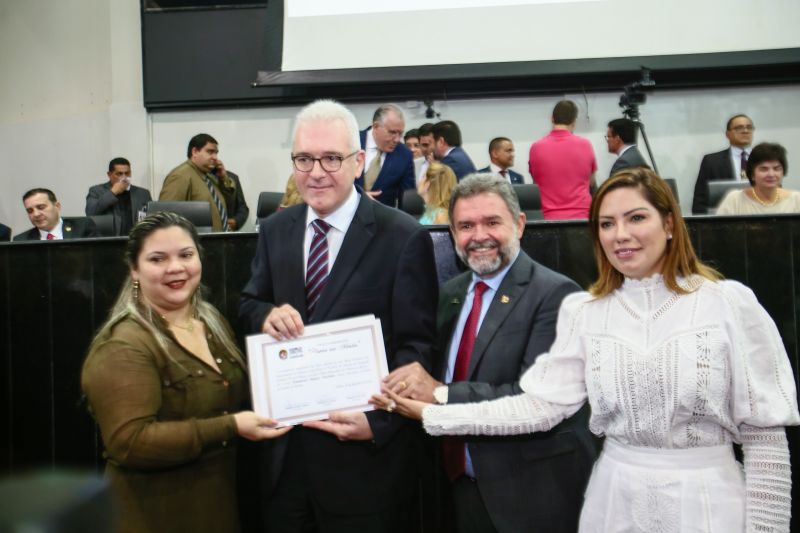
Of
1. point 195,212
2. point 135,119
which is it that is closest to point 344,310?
point 195,212

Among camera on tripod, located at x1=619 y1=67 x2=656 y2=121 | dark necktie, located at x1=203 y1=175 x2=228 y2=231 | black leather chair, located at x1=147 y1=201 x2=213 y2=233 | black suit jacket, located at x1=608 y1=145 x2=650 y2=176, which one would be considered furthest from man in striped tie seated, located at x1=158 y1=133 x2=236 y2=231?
camera on tripod, located at x1=619 y1=67 x2=656 y2=121

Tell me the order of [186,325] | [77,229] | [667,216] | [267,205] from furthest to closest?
1. [77,229]
2. [267,205]
3. [186,325]
4. [667,216]

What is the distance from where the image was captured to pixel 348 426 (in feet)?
7.25

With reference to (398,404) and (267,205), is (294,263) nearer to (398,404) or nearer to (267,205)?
(398,404)

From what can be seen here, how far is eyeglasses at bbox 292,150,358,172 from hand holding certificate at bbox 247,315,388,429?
46 centimetres

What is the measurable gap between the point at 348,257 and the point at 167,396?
666 mm

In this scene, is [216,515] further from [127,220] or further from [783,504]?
[127,220]

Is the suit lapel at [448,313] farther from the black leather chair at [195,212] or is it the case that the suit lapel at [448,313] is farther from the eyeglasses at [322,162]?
the black leather chair at [195,212]

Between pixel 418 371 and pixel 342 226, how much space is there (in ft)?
1.65

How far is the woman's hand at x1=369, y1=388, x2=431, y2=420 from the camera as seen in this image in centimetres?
220

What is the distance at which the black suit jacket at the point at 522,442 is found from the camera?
2.22 metres

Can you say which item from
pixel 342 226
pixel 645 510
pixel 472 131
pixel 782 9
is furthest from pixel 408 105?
pixel 645 510

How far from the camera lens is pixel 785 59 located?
7.19m

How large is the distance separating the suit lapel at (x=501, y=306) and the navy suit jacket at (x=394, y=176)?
3164 mm
